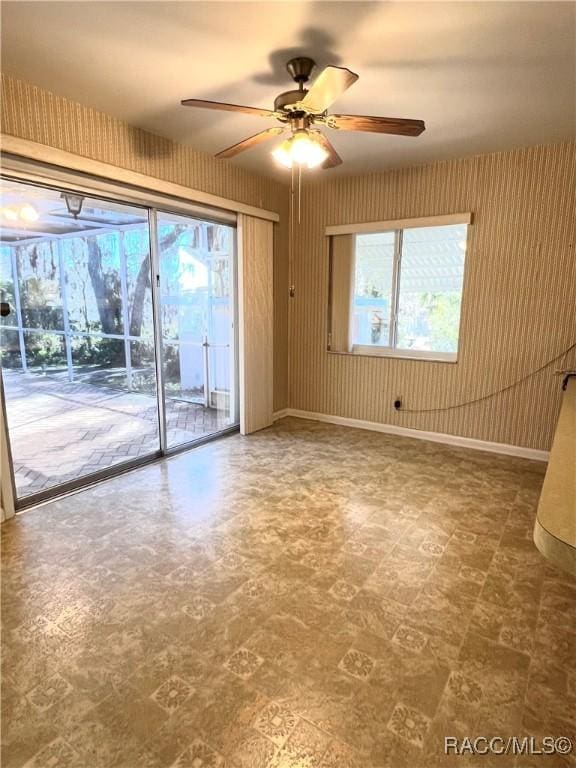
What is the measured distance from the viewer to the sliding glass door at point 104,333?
3.29m

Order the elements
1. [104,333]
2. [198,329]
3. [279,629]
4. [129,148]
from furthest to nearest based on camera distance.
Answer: [198,329]
[104,333]
[129,148]
[279,629]

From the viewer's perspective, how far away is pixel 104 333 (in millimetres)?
4105

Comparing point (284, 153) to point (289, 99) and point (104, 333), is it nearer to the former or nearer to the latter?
point (289, 99)

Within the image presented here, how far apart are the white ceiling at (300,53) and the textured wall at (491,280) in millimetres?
608

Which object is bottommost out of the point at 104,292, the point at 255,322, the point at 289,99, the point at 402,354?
the point at 402,354

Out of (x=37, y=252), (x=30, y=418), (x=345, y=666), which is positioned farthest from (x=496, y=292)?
(x=30, y=418)

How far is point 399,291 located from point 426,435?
1537 millimetres

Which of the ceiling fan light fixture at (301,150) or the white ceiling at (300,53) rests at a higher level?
the white ceiling at (300,53)

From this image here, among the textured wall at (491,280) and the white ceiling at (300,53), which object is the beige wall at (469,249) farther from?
the white ceiling at (300,53)

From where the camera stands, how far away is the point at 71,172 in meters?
2.79

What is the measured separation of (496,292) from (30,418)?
16.2 feet

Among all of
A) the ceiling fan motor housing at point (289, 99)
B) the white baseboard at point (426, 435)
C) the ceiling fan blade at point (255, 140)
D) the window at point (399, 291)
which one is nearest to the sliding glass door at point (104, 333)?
the white baseboard at point (426, 435)

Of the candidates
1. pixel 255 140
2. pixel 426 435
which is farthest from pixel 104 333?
pixel 426 435

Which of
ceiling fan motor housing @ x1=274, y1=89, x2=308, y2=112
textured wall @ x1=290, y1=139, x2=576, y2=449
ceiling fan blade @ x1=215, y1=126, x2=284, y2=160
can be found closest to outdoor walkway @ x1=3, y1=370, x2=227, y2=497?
textured wall @ x1=290, y1=139, x2=576, y2=449
